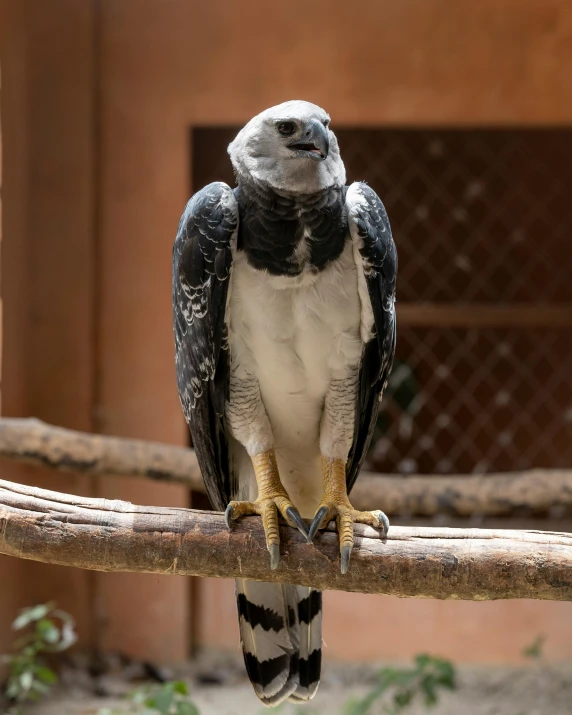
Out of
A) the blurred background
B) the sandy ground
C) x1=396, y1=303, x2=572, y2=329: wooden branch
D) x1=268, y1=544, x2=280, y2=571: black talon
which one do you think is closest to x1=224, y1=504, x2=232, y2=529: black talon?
x1=268, y1=544, x2=280, y2=571: black talon

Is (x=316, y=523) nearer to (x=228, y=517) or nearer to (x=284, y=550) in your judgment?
(x=284, y=550)

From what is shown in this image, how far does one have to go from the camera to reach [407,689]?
10.1ft

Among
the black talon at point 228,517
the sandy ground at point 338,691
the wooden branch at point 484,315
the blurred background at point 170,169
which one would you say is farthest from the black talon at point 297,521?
the wooden branch at point 484,315

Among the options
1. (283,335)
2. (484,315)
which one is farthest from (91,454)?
(484,315)

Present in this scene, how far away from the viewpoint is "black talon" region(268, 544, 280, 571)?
172cm

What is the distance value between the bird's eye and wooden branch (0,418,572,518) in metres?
1.31

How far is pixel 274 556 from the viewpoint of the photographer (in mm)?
1720

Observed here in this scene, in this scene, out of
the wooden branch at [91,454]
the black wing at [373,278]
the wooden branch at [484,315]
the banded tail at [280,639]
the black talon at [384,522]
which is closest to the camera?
the black talon at [384,522]

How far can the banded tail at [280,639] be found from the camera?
200 cm

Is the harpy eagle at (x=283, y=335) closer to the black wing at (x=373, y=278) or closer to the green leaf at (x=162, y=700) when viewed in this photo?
the black wing at (x=373, y=278)

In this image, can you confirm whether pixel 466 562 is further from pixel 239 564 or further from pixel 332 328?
pixel 332 328

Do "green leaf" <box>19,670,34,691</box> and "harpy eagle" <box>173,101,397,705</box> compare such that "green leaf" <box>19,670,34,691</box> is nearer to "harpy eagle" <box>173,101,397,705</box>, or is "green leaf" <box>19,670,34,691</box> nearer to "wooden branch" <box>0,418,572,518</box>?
"wooden branch" <box>0,418,572,518</box>

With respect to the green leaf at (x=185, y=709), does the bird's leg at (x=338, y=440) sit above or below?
above

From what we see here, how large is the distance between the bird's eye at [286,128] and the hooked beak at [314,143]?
0.03 meters
